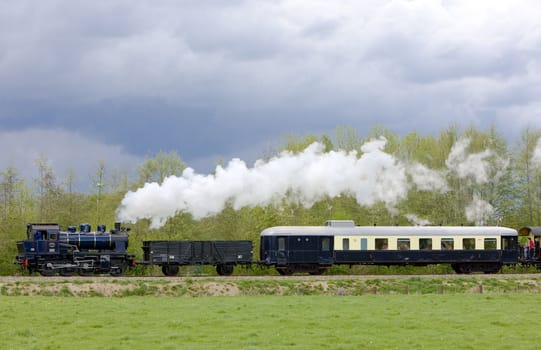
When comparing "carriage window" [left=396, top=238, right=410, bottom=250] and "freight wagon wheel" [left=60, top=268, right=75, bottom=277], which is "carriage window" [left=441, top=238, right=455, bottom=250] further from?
"freight wagon wheel" [left=60, top=268, right=75, bottom=277]

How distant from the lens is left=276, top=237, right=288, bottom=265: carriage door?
44875mm

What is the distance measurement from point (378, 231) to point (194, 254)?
11.3 meters

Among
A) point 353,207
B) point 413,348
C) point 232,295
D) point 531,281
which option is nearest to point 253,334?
point 413,348

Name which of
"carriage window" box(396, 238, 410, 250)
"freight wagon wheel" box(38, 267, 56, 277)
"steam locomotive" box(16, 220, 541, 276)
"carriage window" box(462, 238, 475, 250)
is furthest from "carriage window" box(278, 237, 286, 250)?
"freight wagon wheel" box(38, 267, 56, 277)

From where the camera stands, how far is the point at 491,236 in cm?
4775

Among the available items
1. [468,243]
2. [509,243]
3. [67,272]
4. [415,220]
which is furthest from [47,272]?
[415,220]

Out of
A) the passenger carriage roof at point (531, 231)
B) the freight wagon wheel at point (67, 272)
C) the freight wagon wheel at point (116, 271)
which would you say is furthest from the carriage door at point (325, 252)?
the passenger carriage roof at point (531, 231)

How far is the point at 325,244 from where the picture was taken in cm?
4544

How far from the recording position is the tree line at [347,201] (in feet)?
198

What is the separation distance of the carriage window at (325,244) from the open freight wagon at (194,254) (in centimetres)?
435

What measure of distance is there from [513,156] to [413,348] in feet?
164

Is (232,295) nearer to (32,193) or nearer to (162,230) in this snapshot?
(162,230)

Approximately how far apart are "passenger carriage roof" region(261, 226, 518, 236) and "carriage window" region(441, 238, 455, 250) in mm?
376

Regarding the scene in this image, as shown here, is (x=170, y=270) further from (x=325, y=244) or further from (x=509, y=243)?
(x=509, y=243)
